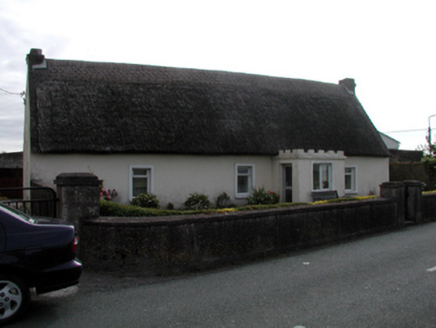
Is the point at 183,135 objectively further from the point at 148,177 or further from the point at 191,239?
the point at 191,239

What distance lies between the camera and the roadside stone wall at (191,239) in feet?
25.0

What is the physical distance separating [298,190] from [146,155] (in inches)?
255

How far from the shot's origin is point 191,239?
8.09 m

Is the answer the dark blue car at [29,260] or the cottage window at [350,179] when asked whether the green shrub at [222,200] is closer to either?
the cottage window at [350,179]

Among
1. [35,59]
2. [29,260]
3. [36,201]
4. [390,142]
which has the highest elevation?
[35,59]

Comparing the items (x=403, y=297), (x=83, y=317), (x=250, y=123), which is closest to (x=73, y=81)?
(x=250, y=123)

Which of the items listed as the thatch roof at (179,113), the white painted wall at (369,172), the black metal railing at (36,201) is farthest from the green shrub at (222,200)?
the white painted wall at (369,172)

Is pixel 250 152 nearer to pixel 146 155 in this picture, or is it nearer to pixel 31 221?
pixel 146 155

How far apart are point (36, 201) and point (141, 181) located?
7.88 m

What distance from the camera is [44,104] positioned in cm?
1530

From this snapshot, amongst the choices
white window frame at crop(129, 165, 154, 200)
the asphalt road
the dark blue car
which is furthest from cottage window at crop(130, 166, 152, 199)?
the dark blue car

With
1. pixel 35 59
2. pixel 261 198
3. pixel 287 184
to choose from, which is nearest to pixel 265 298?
pixel 261 198

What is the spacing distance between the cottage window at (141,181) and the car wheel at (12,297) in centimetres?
1042

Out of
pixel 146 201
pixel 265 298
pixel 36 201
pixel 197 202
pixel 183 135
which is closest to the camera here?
pixel 265 298
